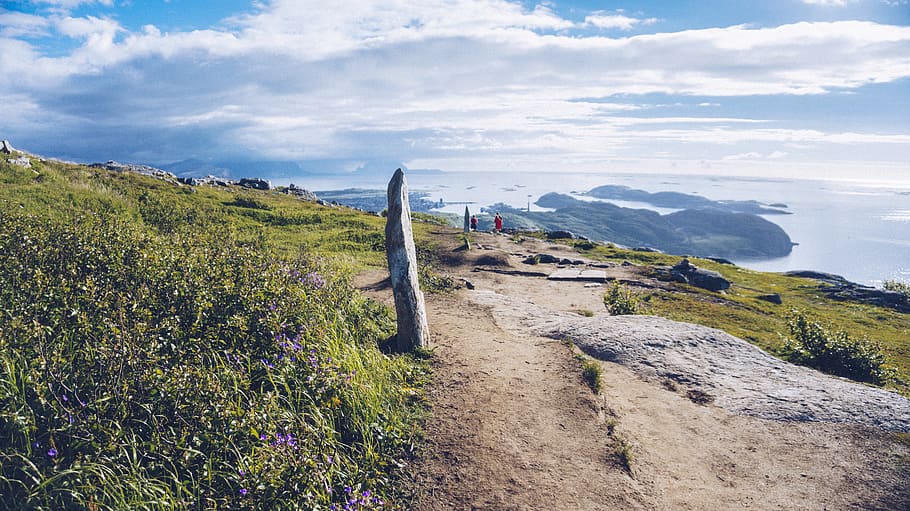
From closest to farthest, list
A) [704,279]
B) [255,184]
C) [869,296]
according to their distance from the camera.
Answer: [704,279]
[869,296]
[255,184]

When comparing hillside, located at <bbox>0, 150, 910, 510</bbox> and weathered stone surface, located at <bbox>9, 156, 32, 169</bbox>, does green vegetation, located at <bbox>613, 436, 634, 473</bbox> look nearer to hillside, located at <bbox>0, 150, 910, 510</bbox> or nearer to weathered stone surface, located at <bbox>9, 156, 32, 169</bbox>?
hillside, located at <bbox>0, 150, 910, 510</bbox>

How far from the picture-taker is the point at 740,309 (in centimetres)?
2856

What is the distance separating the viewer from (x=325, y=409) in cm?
837

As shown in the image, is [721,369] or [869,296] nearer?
[721,369]

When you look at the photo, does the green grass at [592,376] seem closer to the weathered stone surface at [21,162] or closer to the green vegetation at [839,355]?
the green vegetation at [839,355]

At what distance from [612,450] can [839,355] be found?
13900 mm

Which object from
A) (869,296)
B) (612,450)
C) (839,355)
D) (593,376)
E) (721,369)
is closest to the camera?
(612,450)

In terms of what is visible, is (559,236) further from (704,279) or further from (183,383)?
(183,383)

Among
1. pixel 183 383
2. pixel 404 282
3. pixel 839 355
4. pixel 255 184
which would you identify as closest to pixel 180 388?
pixel 183 383

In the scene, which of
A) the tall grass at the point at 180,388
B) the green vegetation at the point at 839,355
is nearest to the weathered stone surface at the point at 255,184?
the tall grass at the point at 180,388

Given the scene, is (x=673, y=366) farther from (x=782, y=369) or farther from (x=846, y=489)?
(x=846, y=489)

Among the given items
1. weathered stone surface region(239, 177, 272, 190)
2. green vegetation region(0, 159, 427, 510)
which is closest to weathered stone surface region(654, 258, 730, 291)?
green vegetation region(0, 159, 427, 510)

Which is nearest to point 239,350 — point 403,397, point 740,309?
point 403,397

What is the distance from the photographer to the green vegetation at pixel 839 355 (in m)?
16.3
